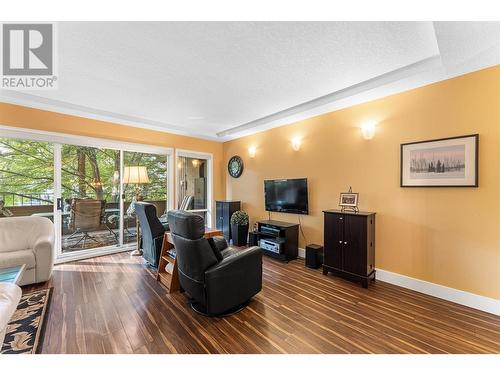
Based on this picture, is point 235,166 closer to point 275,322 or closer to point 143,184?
point 143,184

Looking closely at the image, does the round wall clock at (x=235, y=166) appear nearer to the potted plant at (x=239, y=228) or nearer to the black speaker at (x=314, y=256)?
the potted plant at (x=239, y=228)

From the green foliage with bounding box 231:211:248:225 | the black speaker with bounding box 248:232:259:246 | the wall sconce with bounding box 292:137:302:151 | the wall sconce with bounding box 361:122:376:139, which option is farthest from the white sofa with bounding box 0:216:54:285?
the wall sconce with bounding box 361:122:376:139

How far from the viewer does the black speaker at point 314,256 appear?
11.0ft

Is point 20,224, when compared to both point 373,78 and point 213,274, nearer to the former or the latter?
point 213,274

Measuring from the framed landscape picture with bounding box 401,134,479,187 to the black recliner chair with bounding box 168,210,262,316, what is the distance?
2245 millimetres

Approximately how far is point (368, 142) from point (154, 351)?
11.3 ft

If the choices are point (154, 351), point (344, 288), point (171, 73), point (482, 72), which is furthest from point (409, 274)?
point (171, 73)

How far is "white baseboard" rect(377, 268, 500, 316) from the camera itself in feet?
7.09

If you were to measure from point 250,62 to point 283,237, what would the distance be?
2.70 m

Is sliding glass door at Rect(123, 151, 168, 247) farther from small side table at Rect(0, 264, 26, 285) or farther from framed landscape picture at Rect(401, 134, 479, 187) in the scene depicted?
framed landscape picture at Rect(401, 134, 479, 187)

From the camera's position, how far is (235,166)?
5.33 m

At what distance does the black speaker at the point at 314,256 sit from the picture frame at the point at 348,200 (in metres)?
0.81

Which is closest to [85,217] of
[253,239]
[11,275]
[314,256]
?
[11,275]

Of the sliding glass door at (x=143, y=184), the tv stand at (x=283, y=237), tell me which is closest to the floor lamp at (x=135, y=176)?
the sliding glass door at (x=143, y=184)
